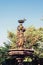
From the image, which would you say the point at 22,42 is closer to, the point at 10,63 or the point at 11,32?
the point at 10,63

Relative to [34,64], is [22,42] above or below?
above

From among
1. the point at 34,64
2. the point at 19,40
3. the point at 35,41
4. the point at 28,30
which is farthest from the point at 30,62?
the point at 19,40

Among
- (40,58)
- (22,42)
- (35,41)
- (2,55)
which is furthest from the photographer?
(35,41)

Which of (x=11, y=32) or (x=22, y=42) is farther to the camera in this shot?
(x=11, y=32)

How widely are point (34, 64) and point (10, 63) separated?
294 cm

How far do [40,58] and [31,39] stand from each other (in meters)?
3.99

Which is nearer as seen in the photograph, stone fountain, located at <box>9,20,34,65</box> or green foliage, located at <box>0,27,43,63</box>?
stone fountain, located at <box>9,20,34,65</box>

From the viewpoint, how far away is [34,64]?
33031 millimetres

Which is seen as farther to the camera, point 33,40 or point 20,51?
point 33,40

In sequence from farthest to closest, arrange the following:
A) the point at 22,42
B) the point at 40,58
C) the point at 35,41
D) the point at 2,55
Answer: the point at 35,41
the point at 40,58
the point at 2,55
the point at 22,42

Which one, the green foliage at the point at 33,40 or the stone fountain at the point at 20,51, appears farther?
the green foliage at the point at 33,40

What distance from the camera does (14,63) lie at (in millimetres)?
32906

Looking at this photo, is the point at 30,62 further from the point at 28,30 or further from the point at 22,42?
the point at 22,42

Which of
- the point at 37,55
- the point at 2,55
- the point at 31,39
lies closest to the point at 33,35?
the point at 31,39
